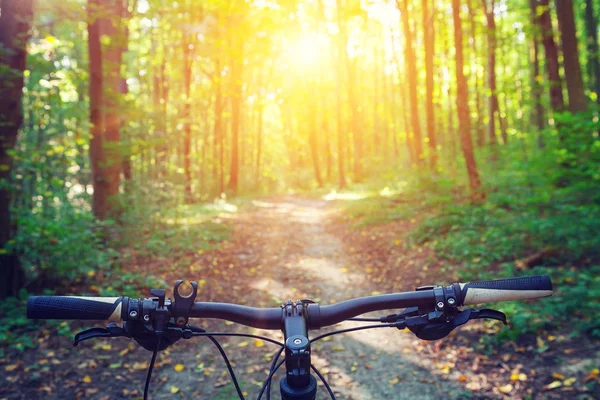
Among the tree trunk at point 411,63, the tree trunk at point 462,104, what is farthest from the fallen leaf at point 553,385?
the tree trunk at point 411,63

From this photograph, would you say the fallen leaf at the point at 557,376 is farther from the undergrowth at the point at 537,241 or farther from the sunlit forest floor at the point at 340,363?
the undergrowth at the point at 537,241

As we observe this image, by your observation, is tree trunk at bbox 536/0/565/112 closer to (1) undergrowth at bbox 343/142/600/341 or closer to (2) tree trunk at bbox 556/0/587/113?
(2) tree trunk at bbox 556/0/587/113

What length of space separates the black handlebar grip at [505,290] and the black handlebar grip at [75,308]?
1.24m

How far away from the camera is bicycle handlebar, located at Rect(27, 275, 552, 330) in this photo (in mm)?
1628

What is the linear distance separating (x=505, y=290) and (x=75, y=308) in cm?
153

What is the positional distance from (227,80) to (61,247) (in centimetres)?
2142

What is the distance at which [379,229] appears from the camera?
12.7m

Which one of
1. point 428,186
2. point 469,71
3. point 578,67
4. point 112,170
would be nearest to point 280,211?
A: point 428,186

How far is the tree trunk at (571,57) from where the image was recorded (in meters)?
10.9

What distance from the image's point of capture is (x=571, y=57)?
11.1 metres

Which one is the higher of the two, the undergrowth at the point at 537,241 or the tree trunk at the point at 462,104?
the tree trunk at the point at 462,104

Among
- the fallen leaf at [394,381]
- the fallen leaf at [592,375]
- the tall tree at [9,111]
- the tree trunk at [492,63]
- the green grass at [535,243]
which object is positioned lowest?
the fallen leaf at [394,381]

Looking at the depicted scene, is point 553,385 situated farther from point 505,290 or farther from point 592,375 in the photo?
point 505,290

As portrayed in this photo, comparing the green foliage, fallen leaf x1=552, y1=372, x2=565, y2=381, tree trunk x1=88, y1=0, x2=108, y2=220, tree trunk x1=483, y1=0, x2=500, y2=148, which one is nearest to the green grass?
fallen leaf x1=552, y1=372, x2=565, y2=381
